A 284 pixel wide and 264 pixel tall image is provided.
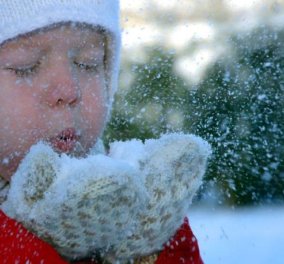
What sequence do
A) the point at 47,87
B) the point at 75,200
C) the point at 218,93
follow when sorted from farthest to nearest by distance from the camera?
the point at 218,93 → the point at 47,87 → the point at 75,200

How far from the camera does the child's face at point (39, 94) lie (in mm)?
1250

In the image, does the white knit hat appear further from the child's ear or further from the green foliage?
the green foliage

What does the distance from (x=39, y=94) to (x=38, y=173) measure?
29cm

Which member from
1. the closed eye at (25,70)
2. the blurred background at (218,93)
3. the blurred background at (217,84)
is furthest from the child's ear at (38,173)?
the blurred background at (217,84)

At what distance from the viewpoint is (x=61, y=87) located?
1246 millimetres

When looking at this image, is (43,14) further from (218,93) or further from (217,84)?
(217,84)

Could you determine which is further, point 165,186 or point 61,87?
point 61,87

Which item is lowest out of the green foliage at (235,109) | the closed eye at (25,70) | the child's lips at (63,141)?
the green foliage at (235,109)

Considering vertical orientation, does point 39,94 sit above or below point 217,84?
above

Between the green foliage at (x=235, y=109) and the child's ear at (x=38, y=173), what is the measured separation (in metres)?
2.15

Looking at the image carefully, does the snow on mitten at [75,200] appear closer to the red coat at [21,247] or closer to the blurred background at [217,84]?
the red coat at [21,247]

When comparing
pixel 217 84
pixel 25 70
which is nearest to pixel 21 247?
pixel 25 70

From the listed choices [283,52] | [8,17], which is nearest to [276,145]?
[283,52]

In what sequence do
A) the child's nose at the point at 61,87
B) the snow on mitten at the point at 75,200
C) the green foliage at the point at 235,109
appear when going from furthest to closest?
the green foliage at the point at 235,109 → the child's nose at the point at 61,87 → the snow on mitten at the point at 75,200
